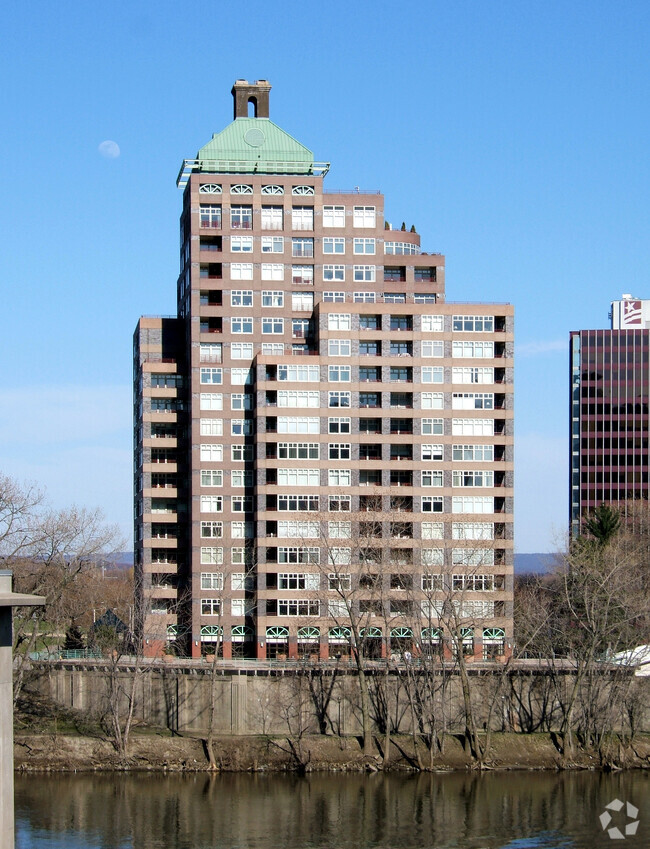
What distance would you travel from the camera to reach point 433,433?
445 feet

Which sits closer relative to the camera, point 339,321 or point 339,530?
point 339,530

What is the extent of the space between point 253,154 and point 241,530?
42917 millimetres

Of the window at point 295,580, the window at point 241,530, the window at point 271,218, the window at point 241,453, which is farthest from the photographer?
the window at point 271,218

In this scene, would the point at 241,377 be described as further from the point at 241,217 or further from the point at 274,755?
the point at 274,755

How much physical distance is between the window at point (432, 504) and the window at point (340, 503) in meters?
8.00

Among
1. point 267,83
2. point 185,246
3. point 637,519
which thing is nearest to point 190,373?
point 185,246

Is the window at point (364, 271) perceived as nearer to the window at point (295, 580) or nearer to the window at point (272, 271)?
the window at point (272, 271)

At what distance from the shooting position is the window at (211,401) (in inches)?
5477

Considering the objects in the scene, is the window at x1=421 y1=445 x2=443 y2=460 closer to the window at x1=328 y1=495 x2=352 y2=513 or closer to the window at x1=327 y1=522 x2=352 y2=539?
the window at x1=328 y1=495 x2=352 y2=513

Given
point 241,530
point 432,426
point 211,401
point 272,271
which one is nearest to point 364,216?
point 272,271

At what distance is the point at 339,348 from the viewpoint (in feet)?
444

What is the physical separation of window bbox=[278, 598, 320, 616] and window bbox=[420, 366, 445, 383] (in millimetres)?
26875

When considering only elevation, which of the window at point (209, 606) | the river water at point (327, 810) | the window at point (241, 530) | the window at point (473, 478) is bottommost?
the river water at point (327, 810)

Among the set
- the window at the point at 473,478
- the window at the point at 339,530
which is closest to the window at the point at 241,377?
the window at the point at 339,530
